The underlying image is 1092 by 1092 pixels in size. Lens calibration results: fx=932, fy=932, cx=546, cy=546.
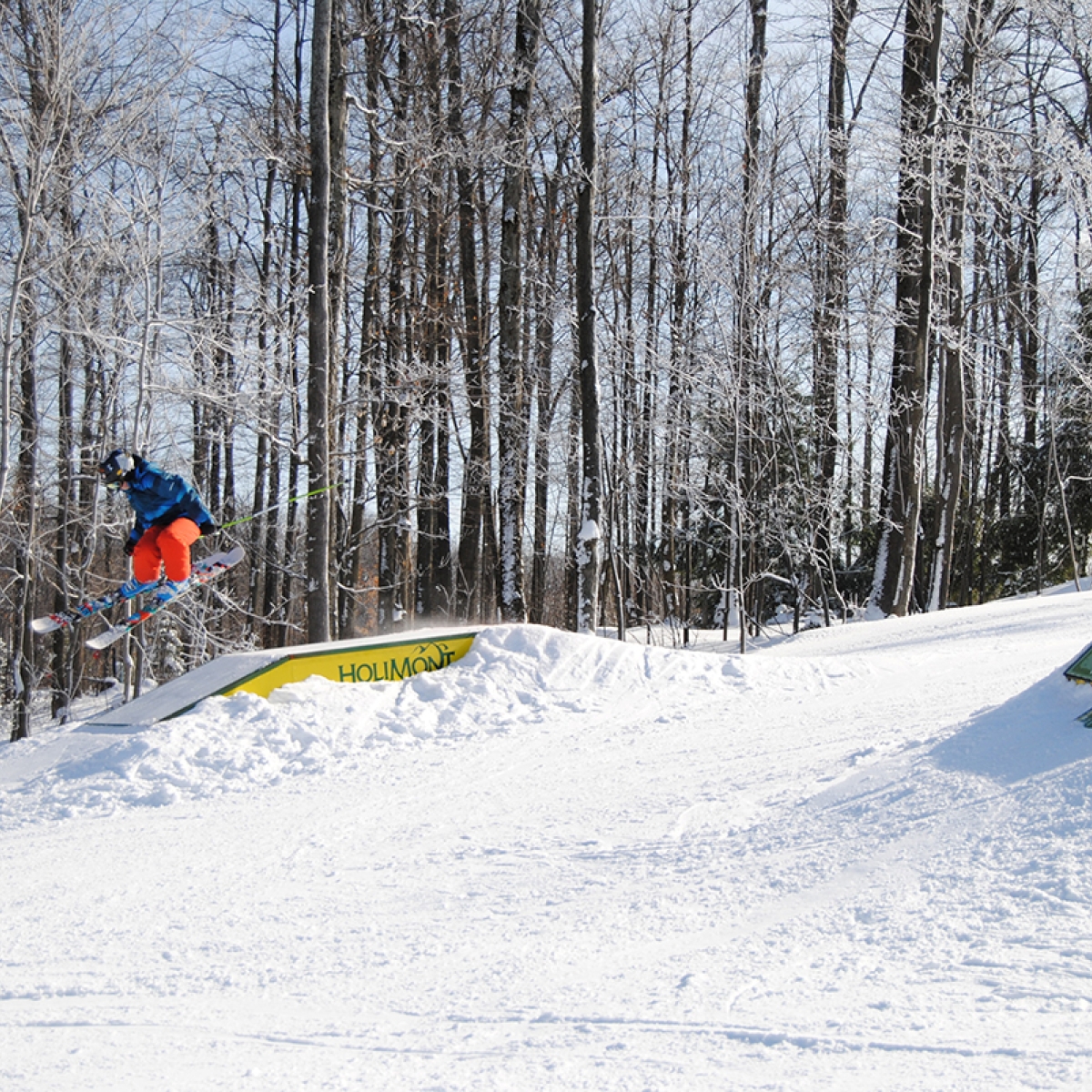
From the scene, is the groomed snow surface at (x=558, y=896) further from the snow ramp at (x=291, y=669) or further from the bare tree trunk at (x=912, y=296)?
the bare tree trunk at (x=912, y=296)

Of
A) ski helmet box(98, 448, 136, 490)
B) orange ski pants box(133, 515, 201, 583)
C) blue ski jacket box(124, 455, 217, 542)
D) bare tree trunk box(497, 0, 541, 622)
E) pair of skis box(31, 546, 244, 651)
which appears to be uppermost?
bare tree trunk box(497, 0, 541, 622)

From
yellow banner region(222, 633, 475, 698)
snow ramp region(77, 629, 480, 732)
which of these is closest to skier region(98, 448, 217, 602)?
snow ramp region(77, 629, 480, 732)

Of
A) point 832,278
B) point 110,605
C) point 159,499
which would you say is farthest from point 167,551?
point 832,278

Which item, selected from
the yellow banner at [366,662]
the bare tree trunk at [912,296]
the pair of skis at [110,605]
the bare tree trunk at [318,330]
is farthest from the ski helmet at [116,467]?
the bare tree trunk at [912,296]

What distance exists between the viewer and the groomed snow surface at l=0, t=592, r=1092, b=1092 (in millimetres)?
2795

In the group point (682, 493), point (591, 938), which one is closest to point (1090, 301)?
point (682, 493)

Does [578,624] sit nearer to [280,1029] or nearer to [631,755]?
[631,755]

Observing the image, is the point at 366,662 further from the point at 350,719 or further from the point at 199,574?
the point at 199,574

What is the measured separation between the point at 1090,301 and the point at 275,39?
1779 cm

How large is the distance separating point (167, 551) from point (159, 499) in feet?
1.55

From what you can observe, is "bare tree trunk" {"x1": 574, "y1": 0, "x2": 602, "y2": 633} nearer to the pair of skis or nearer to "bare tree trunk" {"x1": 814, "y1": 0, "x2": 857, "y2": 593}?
the pair of skis

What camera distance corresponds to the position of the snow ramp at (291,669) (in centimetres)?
753

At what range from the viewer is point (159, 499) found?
27.6ft

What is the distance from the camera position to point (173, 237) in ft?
42.0
